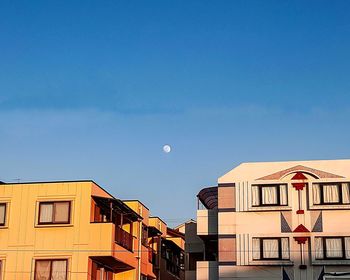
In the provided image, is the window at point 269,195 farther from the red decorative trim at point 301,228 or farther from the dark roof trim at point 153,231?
the dark roof trim at point 153,231

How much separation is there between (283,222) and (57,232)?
1426 cm

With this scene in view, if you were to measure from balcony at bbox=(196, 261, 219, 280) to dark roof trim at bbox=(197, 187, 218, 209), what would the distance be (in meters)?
4.85

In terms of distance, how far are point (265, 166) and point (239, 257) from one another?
6.22 meters

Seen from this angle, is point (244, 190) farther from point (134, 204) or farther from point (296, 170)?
point (134, 204)

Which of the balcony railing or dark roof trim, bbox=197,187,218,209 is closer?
the balcony railing

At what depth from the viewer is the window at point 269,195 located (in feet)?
139

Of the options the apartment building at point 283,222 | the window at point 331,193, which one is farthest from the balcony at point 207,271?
the window at point 331,193

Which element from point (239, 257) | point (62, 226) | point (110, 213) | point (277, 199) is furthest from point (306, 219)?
point (62, 226)

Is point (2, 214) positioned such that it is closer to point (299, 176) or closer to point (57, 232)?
point (57, 232)

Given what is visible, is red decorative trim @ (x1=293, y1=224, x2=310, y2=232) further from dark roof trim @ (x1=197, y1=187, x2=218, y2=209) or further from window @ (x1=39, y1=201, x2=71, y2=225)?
window @ (x1=39, y1=201, x2=71, y2=225)

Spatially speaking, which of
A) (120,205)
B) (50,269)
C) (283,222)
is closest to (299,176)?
(283,222)

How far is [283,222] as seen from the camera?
42.1m

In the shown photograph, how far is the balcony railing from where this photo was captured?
40.6m

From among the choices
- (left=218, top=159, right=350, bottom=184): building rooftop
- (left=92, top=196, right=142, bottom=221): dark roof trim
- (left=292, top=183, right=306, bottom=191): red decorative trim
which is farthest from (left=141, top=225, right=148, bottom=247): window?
(left=292, top=183, right=306, bottom=191): red decorative trim
